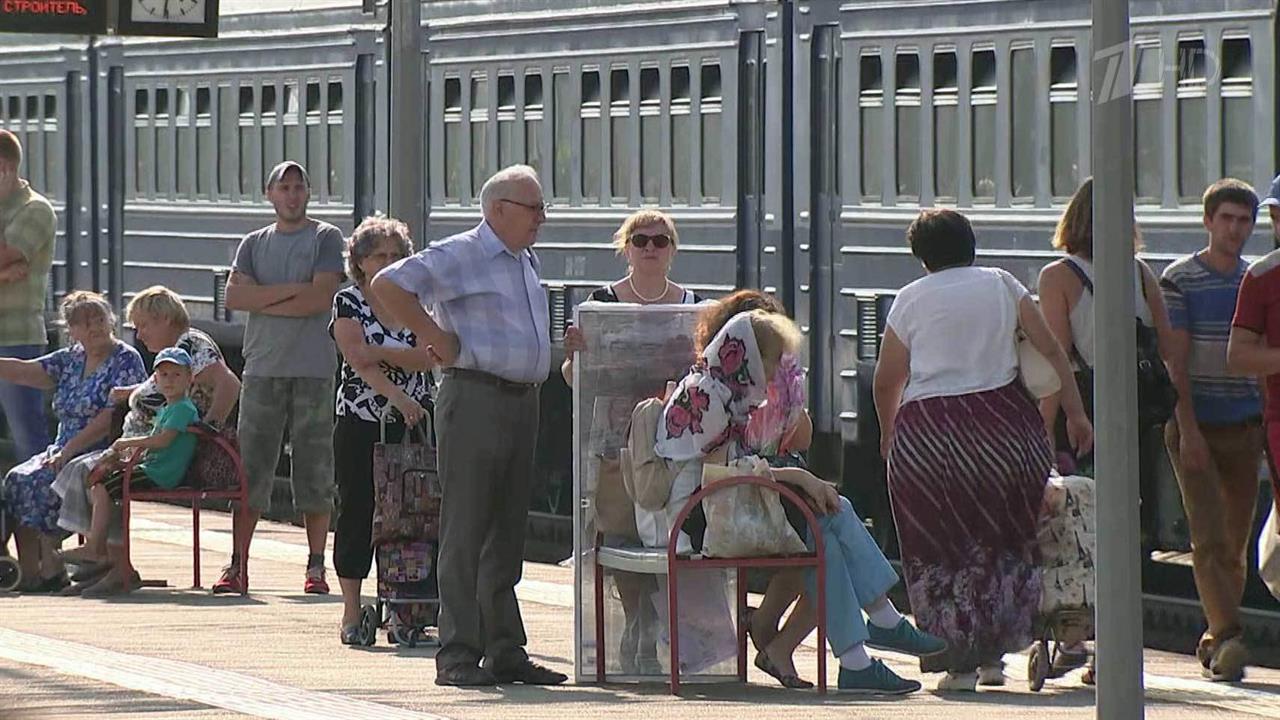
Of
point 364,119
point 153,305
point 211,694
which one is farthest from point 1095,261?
point 364,119

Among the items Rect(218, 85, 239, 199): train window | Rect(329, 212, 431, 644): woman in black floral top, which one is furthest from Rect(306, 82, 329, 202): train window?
Rect(329, 212, 431, 644): woman in black floral top

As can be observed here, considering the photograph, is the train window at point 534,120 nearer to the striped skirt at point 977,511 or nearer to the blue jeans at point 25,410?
the blue jeans at point 25,410

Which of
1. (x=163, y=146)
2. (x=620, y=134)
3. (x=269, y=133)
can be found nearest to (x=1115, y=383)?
(x=620, y=134)

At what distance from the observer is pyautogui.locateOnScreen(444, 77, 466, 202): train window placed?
21734mm

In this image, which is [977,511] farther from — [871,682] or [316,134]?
[316,134]

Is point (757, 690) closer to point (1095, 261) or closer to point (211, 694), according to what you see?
point (211, 694)

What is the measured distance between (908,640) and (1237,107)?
5037 millimetres

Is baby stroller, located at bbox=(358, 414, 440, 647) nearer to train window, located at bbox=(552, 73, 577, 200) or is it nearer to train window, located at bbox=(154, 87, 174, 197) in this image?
train window, located at bbox=(552, 73, 577, 200)

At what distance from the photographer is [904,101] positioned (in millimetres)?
17875

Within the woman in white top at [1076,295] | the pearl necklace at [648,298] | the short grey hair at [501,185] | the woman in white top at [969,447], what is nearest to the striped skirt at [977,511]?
the woman in white top at [969,447]

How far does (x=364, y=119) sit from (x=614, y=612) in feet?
36.9

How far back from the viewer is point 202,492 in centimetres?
1438

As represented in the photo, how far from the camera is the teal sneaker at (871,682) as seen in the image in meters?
10.8

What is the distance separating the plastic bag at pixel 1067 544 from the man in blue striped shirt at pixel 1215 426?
84 centimetres
